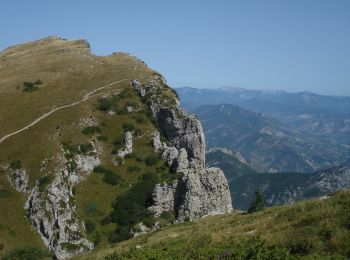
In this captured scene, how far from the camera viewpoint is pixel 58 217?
9906 cm

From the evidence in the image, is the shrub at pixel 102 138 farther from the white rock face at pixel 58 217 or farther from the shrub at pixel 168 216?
the shrub at pixel 168 216

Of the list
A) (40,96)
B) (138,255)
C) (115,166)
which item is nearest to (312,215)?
(138,255)

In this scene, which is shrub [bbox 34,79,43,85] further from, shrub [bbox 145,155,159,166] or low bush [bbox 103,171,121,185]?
shrub [bbox 145,155,159,166]

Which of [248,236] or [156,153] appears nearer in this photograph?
[248,236]

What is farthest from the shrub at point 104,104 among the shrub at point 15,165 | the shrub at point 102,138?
the shrub at point 15,165

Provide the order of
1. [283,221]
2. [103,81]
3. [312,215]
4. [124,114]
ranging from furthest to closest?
[103,81] → [124,114] → [283,221] → [312,215]

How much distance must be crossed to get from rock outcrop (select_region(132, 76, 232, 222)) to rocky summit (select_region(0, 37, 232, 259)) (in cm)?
25

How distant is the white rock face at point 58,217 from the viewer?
95.5 meters

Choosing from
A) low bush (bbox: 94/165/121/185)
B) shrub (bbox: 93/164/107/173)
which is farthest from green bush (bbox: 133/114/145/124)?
shrub (bbox: 93/164/107/173)

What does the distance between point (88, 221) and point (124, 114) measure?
45.8 m

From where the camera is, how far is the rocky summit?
9931 cm

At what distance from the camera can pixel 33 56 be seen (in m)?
186

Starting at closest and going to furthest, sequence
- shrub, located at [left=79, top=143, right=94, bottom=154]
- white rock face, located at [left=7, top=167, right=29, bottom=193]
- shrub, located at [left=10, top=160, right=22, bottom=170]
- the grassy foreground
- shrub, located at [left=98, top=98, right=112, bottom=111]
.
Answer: the grassy foreground, white rock face, located at [left=7, top=167, right=29, bottom=193], shrub, located at [left=10, top=160, right=22, bottom=170], shrub, located at [left=79, top=143, right=94, bottom=154], shrub, located at [left=98, top=98, right=112, bottom=111]

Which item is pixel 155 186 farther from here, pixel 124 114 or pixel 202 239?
pixel 202 239
